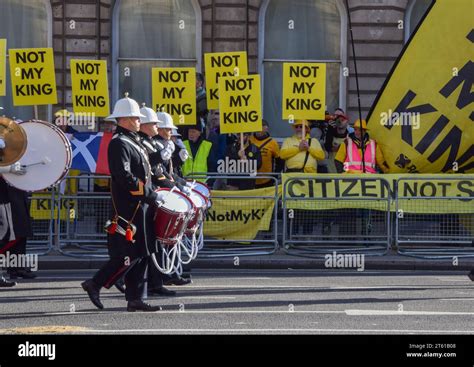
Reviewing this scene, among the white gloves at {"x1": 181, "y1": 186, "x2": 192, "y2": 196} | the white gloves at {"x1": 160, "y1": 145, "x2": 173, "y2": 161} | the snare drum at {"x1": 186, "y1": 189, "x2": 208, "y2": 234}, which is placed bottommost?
the snare drum at {"x1": 186, "y1": 189, "x2": 208, "y2": 234}

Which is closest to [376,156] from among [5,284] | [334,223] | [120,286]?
[334,223]

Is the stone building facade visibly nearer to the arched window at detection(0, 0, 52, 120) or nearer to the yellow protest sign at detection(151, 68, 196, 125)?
the arched window at detection(0, 0, 52, 120)

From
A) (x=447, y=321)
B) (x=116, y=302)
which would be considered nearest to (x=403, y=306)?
(x=447, y=321)

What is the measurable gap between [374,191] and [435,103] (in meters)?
2.04

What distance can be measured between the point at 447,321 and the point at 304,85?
7225mm

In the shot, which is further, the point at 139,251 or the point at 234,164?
the point at 234,164

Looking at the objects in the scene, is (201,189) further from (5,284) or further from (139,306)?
(139,306)

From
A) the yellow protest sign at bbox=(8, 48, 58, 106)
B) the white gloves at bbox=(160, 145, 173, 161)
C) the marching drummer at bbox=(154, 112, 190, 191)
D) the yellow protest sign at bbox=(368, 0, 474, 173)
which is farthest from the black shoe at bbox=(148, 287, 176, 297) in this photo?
the yellow protest sign at bbox=(368, 0, 474, 173)

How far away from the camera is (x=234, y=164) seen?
62.1 feet

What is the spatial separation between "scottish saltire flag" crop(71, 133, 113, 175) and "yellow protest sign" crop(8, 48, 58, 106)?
124 centimetres

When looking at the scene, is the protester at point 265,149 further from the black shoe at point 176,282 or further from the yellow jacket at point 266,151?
the black shoe at point 176,282

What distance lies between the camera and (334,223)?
59.2 ft

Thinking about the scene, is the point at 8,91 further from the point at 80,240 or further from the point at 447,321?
the point at 447,321

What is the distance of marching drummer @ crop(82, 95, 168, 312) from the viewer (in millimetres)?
11703
